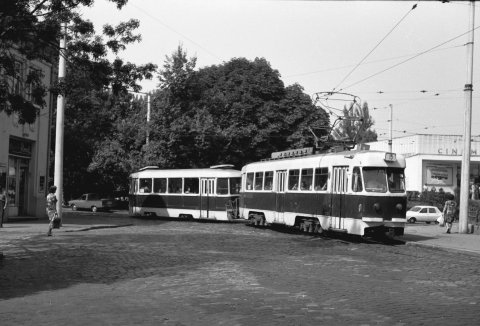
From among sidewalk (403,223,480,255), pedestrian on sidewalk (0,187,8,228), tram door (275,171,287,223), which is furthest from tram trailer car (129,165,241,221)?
sidewalk (403,223,480,255)

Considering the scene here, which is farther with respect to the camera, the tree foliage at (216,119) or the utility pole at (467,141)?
the tree foliage at (216,119)

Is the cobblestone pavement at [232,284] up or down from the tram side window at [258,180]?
down

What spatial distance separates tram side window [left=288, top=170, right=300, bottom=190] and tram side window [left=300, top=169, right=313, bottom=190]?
0.44 metres

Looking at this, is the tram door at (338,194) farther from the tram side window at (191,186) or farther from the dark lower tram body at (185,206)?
the tram side window at (191,186)

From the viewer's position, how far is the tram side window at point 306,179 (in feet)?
72.8

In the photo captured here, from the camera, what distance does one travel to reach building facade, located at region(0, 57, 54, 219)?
86.1 ft

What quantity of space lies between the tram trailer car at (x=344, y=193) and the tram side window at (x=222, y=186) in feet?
21.3

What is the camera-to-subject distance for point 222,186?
3123 centimetres

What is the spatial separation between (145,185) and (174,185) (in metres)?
2.87

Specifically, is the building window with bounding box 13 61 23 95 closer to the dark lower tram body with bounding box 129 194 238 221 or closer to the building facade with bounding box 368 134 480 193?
the dark lower tram body with bounding box 129 194 238 221

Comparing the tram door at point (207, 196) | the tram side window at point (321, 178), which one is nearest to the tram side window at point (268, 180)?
the tram side window at point (321, 178)

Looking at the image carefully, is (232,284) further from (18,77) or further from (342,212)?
(342,212)

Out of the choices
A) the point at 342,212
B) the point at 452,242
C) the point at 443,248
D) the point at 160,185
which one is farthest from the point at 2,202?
the point at 452,242

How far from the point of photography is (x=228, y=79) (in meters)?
47.2
